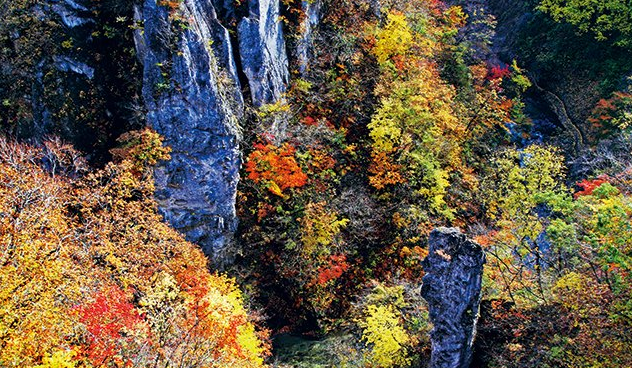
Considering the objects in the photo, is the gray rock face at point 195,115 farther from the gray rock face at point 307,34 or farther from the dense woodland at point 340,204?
the gray rock face at point 307,34

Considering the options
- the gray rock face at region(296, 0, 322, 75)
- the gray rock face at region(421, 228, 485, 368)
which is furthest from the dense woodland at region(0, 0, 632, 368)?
the gray rock face at region(421, 228, 485, 368)

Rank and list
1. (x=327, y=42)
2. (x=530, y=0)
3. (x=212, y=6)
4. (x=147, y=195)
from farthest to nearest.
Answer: (x=530, y=0) < (x=327, y=42) < (x=212, y=6) < (x=147, y=195)

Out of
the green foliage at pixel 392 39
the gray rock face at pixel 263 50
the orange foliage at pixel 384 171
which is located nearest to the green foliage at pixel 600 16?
the green foliage at pixel 392 39

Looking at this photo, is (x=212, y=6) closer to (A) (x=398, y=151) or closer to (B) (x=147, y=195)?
(B) (x=147, y=195)

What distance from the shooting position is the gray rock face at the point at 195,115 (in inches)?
786

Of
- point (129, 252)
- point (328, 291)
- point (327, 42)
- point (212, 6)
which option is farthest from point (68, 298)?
point (327, 42)

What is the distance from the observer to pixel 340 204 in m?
24.9

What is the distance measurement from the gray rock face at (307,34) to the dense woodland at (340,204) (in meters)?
0.49

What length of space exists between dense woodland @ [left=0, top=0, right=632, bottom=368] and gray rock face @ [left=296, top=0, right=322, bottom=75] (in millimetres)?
489

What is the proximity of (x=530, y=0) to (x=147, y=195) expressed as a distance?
1432 inches

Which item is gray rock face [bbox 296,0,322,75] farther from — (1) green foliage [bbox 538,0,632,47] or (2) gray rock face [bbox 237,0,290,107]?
(1) green foliage [bbox 538,0,632,47]

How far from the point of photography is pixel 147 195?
20.3 meters

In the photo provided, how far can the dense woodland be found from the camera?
45.4ft

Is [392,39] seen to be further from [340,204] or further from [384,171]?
[340,204]
